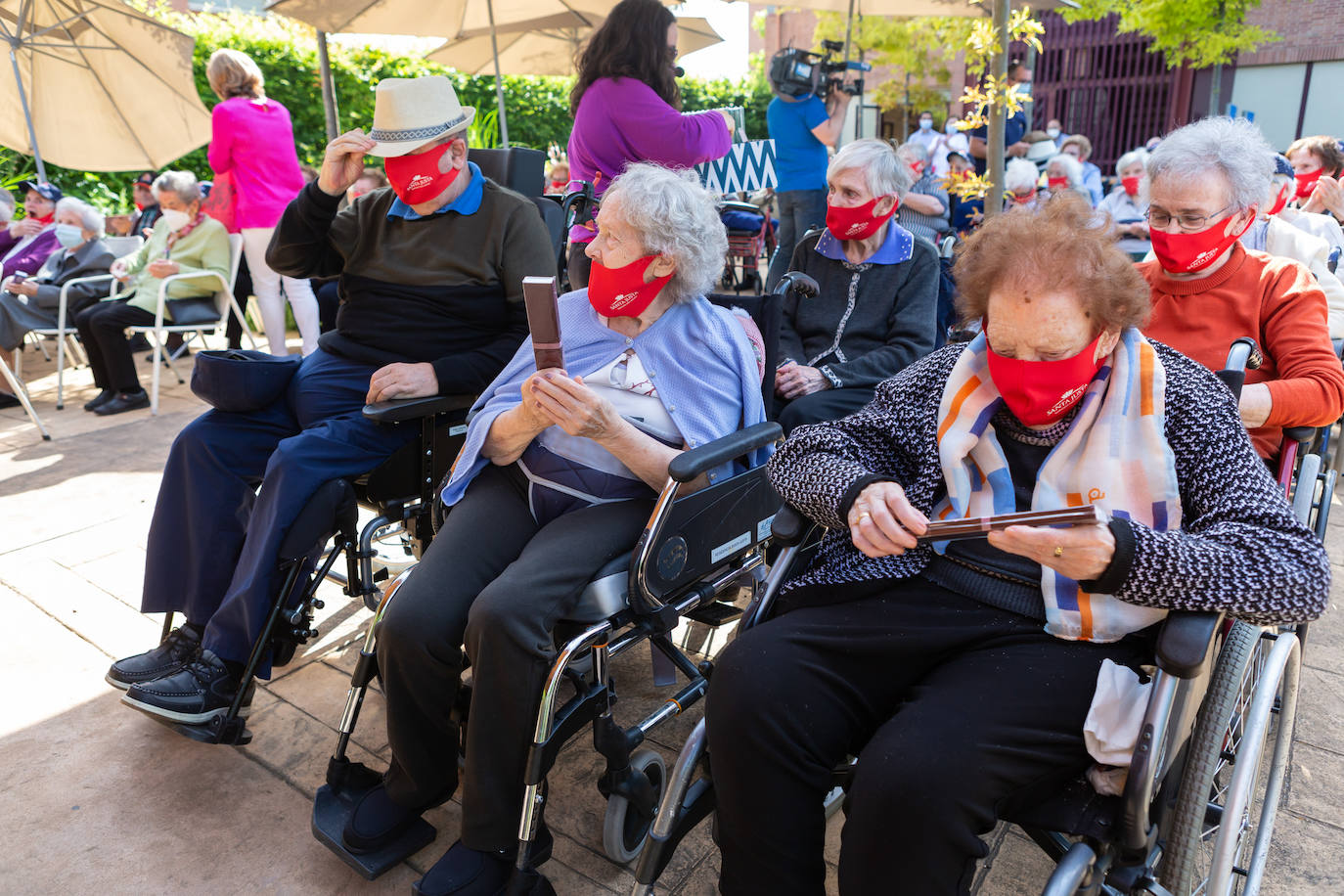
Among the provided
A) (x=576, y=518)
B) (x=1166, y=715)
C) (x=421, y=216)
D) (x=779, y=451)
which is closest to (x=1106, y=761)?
(x=1166, y=715)

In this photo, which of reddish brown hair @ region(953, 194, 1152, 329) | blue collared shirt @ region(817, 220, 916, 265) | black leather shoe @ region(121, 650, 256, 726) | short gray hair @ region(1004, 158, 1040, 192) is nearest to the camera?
reddish brown hair @ region(953, 194, 1152, 329)

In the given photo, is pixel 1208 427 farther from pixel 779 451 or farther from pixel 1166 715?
pixel 779 451

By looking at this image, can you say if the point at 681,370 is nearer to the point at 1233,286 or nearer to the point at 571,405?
the point at 571,405

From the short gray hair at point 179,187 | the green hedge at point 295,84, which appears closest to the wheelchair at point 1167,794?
the short gray hair at point 179,187

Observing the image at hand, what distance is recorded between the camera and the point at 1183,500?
4.96 ft

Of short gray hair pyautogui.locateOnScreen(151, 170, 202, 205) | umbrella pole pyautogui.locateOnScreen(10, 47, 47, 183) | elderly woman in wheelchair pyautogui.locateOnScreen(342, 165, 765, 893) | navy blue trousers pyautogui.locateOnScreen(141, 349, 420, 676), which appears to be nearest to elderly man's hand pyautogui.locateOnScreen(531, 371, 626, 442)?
elderly woman in wheelchair pyautogui.locateOnScreen(342, 165, 765, 893)

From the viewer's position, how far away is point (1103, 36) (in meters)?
16.8

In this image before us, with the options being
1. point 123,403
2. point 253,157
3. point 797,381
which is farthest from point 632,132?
point 123,403

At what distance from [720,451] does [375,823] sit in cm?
108

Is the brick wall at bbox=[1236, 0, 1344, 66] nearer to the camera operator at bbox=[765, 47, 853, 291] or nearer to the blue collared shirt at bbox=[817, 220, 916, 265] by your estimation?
the camera operator at bbox=[765, 47, 853, 291]

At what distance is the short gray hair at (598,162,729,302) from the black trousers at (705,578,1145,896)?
87 centimetres

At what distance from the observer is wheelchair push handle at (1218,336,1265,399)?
5.71ft

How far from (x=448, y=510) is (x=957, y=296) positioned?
4.33 ft

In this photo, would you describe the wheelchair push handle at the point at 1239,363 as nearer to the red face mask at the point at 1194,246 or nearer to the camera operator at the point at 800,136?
the red face mask at the point at 1194,246
